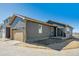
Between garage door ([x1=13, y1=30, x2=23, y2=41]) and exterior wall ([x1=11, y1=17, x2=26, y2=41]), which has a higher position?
exterior wall ([x1=11, y1=17, x2=26, y2=41])

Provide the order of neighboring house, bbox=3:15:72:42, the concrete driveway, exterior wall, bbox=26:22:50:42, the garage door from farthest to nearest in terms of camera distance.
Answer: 1. the garage door
2. exterior wall, bbox=26:22:50:42
3. neighboring house, bbox=3:15:72:42
4. the concrete driveway

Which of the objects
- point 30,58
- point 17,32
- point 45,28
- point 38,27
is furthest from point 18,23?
point 30,58

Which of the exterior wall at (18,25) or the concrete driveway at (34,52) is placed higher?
the exterior wall at (18,25)

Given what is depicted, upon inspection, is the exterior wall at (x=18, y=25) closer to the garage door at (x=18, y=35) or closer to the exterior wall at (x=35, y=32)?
the garage door at (x=18, y=35)

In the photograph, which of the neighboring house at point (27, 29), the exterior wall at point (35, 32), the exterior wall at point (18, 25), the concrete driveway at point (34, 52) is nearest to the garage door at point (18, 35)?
the neighboring house at point (27, 29)

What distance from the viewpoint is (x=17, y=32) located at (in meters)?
16.0

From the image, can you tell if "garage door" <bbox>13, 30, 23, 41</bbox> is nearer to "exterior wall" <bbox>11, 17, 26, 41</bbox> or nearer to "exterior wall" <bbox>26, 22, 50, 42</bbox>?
"exterior wall" <bbox>11, 17, 26, 41</bbox>

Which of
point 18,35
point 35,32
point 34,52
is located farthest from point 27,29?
point 34,52

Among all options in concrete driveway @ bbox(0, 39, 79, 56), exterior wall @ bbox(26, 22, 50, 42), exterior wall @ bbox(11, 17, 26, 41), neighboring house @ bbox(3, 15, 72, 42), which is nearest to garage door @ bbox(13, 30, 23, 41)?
neighboring house @ bbox(3, 15, 72, 42)

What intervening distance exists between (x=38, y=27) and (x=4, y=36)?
6183mm

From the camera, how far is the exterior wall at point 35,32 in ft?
49.2

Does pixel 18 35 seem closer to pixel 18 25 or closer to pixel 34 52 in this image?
pixel 18 25

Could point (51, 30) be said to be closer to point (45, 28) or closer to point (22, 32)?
point (45, 28)

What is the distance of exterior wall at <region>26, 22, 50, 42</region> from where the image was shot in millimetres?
14984
